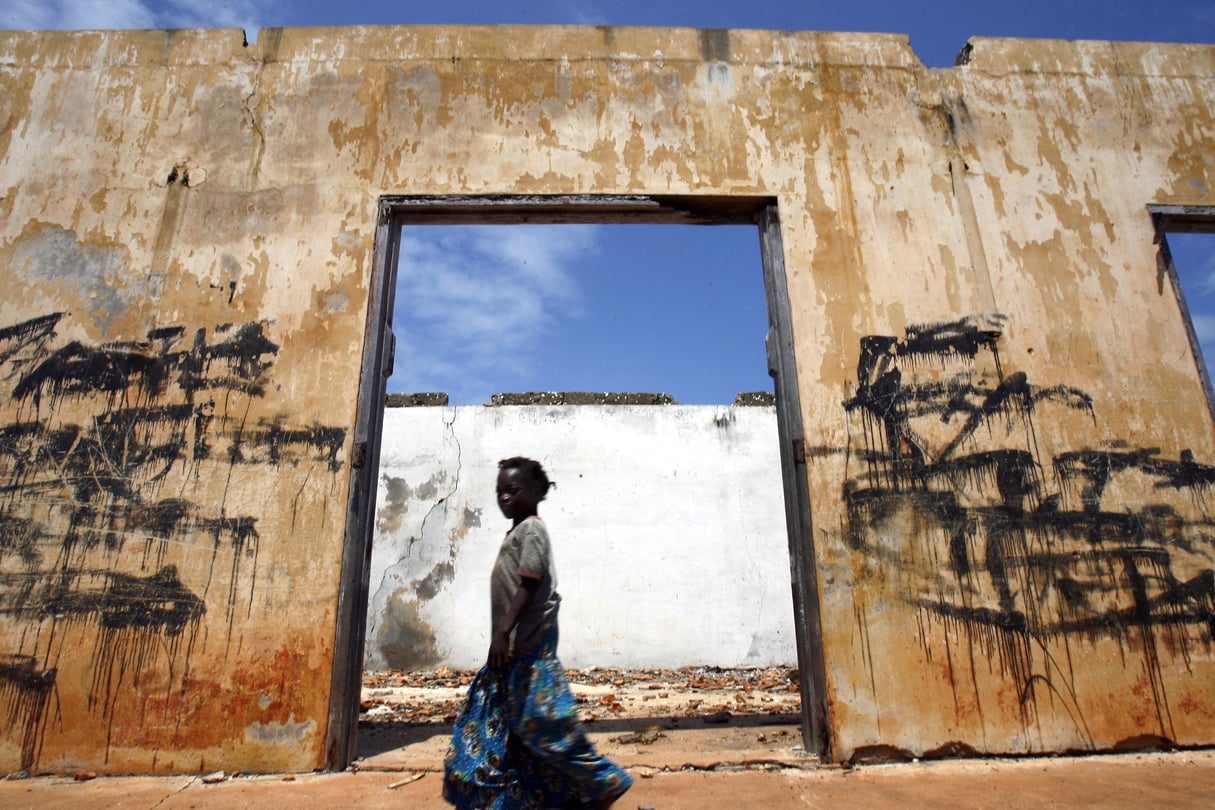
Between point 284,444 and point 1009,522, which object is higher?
point 284,444

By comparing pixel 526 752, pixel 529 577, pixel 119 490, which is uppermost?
pixel 119 490

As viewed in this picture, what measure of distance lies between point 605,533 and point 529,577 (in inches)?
272

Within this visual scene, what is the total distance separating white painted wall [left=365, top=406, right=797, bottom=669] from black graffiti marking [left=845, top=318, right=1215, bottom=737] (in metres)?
5.66

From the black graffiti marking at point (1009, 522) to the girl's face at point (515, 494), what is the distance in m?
1.81

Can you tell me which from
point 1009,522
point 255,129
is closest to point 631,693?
point 1009,522

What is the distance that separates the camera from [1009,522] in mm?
3551

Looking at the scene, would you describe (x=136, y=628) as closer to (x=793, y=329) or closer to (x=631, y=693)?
(x=793, y=329)

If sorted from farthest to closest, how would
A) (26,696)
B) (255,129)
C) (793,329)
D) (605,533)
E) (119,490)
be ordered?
(605,533)
(255,129)
(793,329)
(119,490)
(26,696)

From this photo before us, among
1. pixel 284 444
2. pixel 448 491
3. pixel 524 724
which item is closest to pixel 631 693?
pixel 448 491

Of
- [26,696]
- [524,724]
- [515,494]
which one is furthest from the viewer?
[26,696]

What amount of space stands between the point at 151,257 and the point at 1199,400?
583cm

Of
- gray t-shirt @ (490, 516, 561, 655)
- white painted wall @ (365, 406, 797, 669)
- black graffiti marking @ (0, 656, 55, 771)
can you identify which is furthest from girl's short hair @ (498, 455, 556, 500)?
white painted wall @ (365, 406, 797, 669)

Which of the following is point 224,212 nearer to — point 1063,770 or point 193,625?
point 193,625

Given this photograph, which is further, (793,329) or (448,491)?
(448,491)
